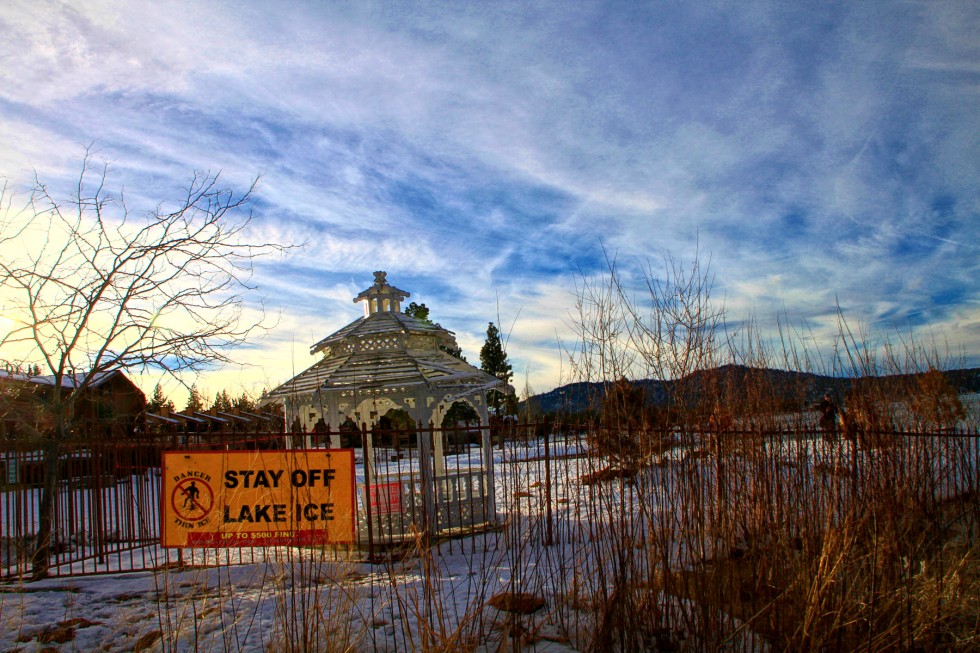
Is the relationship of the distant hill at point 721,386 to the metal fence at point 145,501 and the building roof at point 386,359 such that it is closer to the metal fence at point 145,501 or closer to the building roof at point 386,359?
the metal fence at point 145,501

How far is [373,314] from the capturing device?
13602mm

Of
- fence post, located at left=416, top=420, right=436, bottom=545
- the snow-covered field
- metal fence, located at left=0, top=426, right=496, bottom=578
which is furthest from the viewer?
fence post, located at left=416, top=420, right=436, bottom=545

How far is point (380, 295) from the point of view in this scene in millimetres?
13812

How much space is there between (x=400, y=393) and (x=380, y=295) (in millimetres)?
3112

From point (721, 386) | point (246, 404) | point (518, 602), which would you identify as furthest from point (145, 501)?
point (246, 404)

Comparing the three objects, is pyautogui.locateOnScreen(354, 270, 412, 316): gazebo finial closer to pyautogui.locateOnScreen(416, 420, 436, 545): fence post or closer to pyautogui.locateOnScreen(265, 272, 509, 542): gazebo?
pyautogui.locateOnScreen(265, 272, 509, 542): gazebo

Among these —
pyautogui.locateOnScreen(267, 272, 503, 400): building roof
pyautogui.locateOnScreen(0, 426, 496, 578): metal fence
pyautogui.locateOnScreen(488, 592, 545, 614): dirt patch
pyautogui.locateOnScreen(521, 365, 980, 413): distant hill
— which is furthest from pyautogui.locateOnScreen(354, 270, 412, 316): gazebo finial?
pyautogui.locateOnScreen(488, 592, 545, 614): dirt patch

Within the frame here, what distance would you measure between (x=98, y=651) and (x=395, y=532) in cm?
590

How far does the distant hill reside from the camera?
22.9ft

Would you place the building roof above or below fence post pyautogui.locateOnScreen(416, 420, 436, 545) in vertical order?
above

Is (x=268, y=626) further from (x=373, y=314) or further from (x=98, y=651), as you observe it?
(x=373, y=314)

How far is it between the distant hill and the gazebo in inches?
100

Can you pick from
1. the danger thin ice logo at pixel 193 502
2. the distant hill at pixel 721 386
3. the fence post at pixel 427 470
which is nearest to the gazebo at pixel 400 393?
the fence post at pixel 427 470

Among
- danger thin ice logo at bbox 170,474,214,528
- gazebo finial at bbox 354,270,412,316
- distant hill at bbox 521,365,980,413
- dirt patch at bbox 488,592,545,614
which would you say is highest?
gazebo finial at bbox 354,270,412,316
